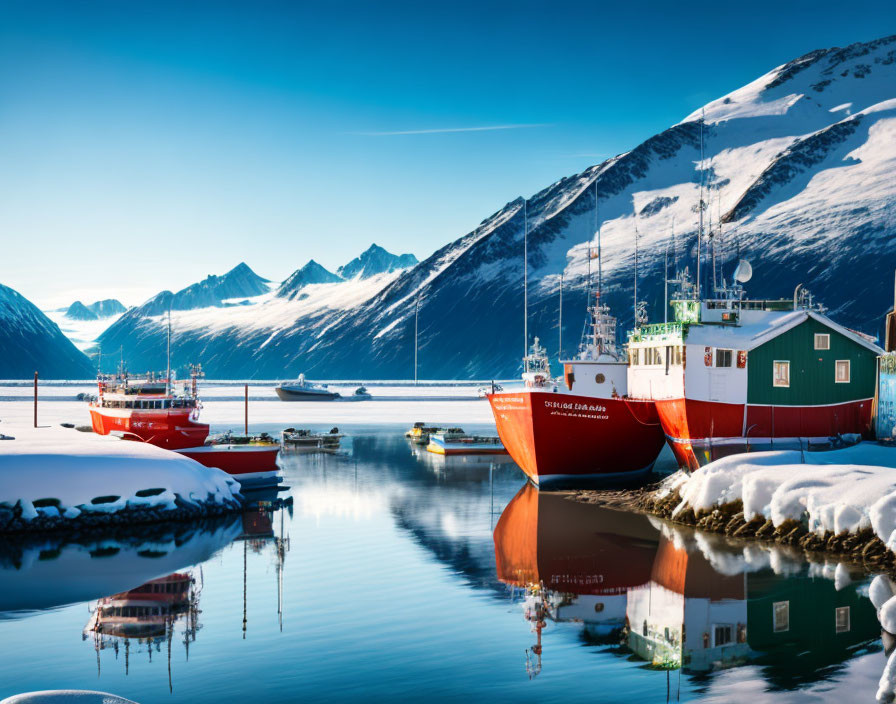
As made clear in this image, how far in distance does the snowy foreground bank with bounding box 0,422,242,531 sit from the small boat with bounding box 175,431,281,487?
22.2 feet

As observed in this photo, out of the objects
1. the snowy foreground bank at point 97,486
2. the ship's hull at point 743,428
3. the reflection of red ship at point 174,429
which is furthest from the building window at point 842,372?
the reflection of red ship at point 174,429

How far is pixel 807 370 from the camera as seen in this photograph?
1693 inches

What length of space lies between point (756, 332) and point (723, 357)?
231cm

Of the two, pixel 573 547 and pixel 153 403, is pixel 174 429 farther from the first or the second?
pixel 573 547

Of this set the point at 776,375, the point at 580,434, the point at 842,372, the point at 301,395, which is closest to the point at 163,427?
the point at 580,434

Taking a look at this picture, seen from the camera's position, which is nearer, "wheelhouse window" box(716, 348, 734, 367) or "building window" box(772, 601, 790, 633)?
"building window" box(772, 601, 790, 633)

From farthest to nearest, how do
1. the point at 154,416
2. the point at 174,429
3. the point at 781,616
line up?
the point at 154,416 → the point at 174,429 → the point at 781,616

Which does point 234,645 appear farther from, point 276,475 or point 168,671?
point 276,475

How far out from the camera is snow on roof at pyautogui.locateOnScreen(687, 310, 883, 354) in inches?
1684

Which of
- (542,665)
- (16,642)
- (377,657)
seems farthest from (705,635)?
(16,642)

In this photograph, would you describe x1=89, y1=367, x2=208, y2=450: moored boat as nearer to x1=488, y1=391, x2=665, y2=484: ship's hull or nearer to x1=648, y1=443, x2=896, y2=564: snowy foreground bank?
x1=488, y1=391, x2=665, y2=484: ship's hull

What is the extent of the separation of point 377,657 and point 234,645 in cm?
379

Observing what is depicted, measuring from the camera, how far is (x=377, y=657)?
67.4 ft

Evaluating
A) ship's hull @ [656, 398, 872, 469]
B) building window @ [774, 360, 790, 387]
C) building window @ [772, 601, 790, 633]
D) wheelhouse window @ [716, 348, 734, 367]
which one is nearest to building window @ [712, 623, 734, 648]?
building window @ [772, 601, 790, 633]
